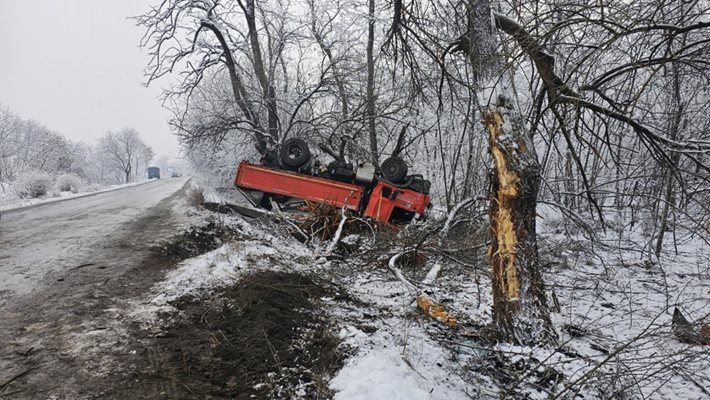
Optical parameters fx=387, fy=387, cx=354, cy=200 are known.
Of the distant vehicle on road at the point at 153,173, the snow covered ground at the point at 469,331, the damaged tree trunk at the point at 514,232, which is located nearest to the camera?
the snow covered ground at the point at 469,331

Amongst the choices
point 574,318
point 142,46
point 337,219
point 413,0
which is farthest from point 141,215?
point 574,318

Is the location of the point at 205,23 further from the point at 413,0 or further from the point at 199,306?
the point at 199,306

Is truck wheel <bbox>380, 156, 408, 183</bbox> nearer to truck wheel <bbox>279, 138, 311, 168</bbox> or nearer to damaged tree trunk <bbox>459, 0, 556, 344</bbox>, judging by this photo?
truck wheel <bbox>279, 138, 311, 168</bbox>

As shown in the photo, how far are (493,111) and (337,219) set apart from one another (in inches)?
185

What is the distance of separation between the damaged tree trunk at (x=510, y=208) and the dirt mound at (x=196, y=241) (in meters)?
4.56

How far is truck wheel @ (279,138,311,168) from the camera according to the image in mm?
9750

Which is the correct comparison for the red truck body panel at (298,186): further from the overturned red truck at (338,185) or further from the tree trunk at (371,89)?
the tree trunk at (371,89)

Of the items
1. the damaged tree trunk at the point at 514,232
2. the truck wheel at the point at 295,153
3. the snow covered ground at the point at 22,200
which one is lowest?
the snow covered ground at the point at 22,200

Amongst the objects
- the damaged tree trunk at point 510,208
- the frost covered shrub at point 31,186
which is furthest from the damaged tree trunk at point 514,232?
the frost covered shrub at point 31,186

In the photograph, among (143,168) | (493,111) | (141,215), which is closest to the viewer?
(493,111)

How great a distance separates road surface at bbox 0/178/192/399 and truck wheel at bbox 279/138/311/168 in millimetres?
2958

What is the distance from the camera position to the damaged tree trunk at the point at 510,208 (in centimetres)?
343

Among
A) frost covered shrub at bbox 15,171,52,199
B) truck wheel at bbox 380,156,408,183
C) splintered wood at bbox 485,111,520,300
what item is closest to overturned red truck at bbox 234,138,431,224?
truck wheel at bbox 380,156,408,183

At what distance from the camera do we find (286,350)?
306 cm
